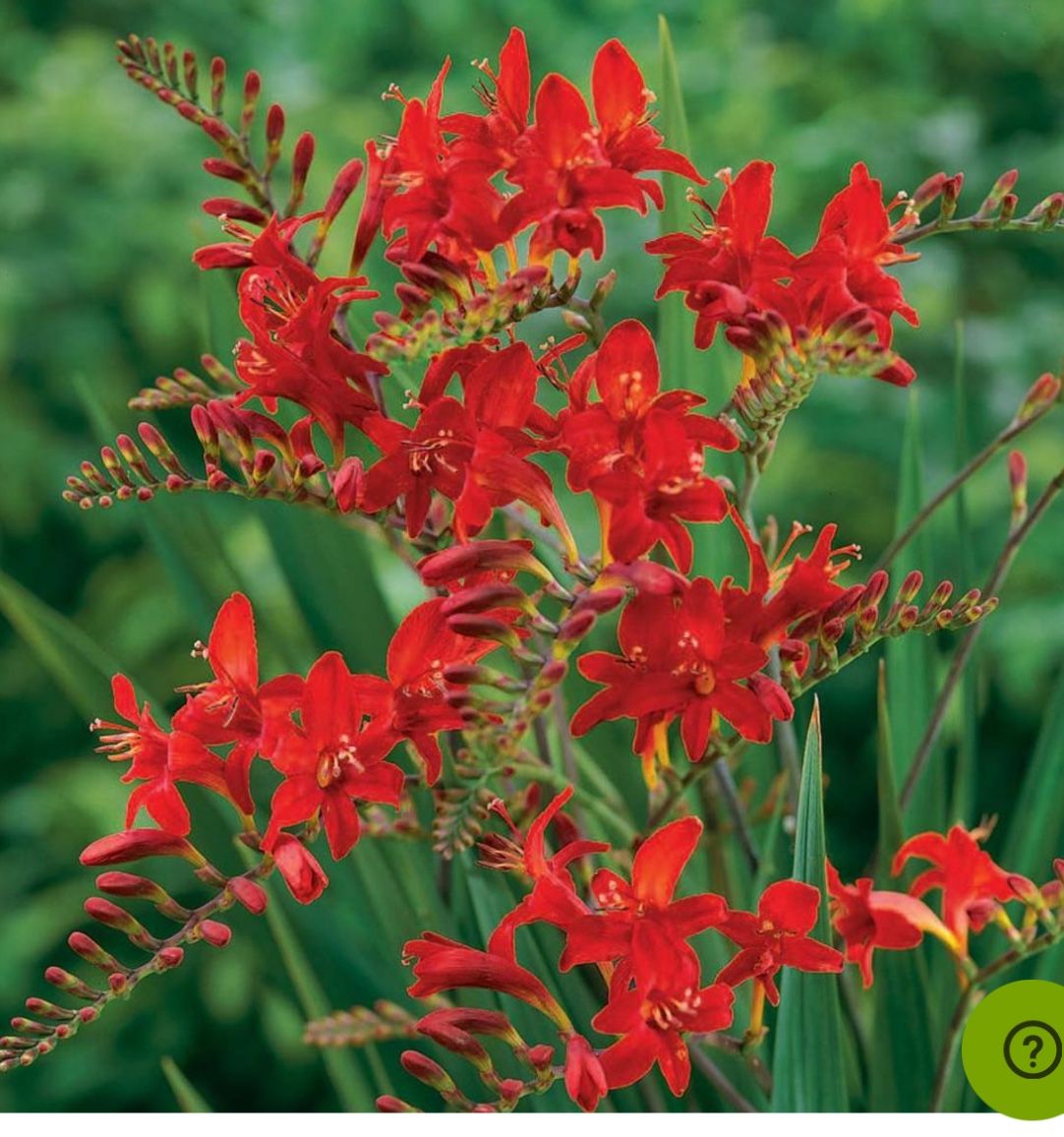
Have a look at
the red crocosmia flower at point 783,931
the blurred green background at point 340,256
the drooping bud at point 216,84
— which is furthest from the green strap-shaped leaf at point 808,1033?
the blurred green background at point 340,256

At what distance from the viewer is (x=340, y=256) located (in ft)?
4.33

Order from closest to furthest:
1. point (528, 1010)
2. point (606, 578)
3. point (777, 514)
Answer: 1. point (606, 578)
2. point (528, 1010)
3. point (777, 514)

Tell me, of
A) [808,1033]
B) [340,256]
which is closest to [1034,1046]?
[808,1033]

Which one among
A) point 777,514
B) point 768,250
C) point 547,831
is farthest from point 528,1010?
point 777,514

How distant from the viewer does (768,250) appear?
0.48m

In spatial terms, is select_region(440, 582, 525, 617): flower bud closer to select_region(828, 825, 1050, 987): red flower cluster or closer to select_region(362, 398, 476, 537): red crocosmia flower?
select_region(362, 398, 476, 537): red crocosmia flower

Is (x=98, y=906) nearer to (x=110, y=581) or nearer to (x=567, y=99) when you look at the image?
(x=567, y=99)

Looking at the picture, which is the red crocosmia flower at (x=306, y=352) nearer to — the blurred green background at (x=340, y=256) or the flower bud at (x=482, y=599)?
the flower bud at (x=482, y=599)

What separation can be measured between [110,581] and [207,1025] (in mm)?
396

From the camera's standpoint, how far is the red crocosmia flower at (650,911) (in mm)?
441

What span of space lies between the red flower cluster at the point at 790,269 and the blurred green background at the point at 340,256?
2.36 feet

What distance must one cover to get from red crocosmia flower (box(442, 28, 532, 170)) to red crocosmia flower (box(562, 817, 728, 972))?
0.21 metres

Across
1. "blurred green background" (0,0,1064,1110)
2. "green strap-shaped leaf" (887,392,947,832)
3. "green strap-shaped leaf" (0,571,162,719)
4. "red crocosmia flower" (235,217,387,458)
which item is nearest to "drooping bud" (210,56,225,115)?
"red crocosmia flower" (235,217,387,458)

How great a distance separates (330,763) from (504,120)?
208mm
